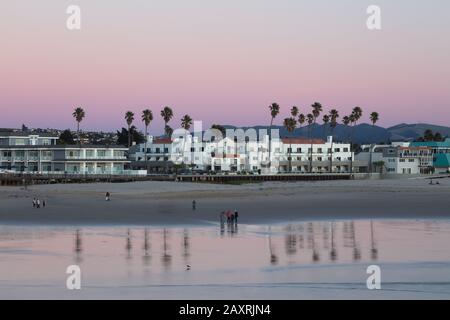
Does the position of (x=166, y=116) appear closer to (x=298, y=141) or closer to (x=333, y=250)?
(x=298, y=141)

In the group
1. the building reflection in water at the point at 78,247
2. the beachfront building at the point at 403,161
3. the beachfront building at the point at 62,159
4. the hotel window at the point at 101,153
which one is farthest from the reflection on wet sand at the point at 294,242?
the beachfront building at the point at 403,161

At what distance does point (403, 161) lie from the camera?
150375 millimetres

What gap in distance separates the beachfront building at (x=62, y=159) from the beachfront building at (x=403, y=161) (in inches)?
2115

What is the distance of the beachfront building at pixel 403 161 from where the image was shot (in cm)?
15025

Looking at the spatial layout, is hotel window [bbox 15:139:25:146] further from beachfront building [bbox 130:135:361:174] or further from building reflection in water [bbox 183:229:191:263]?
building reflection in water [bbox 183:229:191:263]

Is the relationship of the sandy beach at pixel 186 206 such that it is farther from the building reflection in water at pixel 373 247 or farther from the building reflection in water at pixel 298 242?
the building reflection in water at pixel 373 247

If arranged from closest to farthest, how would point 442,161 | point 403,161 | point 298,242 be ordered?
point 298,242 < point 403,161 < point 442,161

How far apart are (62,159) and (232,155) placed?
33965 millimetres

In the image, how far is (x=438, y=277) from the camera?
25.5 m

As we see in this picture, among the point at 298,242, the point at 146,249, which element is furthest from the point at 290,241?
the point at 146,249

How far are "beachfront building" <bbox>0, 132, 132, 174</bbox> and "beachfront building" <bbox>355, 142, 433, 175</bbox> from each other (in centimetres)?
5372

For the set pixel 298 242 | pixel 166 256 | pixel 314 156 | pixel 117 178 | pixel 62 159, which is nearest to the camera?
pixel 166 256
